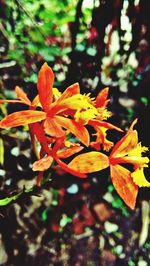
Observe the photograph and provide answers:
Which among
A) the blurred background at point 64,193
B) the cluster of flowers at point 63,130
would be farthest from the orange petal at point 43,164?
the blurred background at point 64,193

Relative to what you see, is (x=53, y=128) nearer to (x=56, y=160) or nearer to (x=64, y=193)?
(x=56, y=160)

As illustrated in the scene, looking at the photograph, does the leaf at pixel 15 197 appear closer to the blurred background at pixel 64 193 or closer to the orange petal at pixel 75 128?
the orange petal at pixel 75 128

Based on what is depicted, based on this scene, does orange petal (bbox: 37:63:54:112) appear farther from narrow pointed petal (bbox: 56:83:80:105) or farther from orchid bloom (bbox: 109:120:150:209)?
orchid bloom (bbox: 109:120:150:209)

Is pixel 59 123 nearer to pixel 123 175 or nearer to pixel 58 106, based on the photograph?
pixel 58 106

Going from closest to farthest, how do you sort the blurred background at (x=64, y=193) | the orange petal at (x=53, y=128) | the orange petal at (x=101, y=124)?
the orange petal at (x=53, y=128), the orange petal at (x=101, y=124), the blurred background at (x=64, y=193)

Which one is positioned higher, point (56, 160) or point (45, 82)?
point (45, 82)

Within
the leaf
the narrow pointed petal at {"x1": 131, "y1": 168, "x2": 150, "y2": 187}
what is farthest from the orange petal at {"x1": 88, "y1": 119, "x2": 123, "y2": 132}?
the leaf

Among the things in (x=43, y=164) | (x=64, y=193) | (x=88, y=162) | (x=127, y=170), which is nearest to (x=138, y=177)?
(x=127, y=170)

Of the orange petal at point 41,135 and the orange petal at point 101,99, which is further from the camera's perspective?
the orange petal at point 101,99
